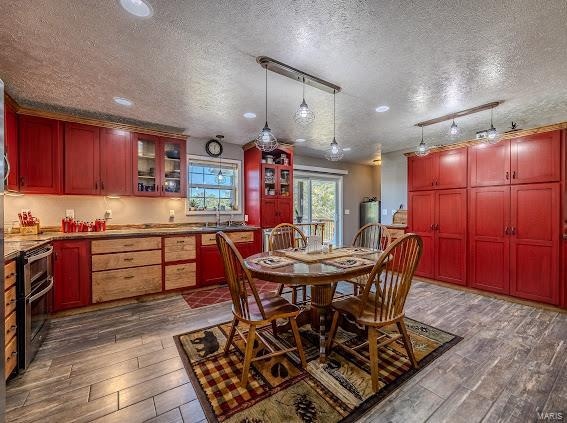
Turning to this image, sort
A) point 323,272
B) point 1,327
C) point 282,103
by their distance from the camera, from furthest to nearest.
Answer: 1. point 282,103
2. point 323,272
3. point 1,327

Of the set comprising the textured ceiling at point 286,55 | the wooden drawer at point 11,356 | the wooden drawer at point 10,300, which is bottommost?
the wooden drawer at point 11,356

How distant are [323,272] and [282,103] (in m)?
2.16

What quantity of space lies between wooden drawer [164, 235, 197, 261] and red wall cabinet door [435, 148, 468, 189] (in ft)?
12.9

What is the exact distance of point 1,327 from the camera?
1222 mm

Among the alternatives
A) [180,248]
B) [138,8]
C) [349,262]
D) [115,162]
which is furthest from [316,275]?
[115,162]

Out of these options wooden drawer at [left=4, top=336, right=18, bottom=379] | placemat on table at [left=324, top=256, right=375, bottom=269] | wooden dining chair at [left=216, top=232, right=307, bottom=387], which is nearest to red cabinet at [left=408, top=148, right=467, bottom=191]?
placemat on table at [left=324, top=256, right=375, bottom=269]

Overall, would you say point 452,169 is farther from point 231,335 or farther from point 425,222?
point 231,335

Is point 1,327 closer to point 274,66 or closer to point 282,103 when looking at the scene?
point 274,66

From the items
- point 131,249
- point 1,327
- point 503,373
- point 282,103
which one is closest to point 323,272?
point 503,373

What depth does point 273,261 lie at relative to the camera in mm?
2139

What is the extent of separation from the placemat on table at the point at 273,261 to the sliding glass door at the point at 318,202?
375 centimetres

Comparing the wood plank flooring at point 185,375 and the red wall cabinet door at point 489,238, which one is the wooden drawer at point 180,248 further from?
the red wall cabinet door at point 489,238

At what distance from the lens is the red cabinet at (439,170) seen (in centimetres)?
382

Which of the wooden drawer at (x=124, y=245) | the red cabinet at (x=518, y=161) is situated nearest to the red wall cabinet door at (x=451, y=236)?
the red cabinet at (x=518, y=161)
